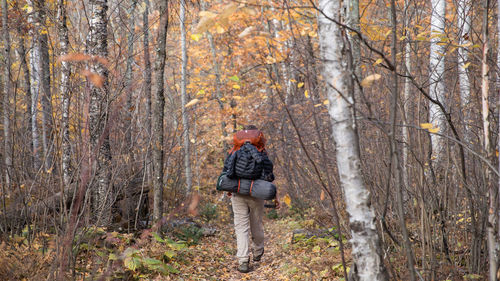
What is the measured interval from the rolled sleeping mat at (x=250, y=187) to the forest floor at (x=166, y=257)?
824mm

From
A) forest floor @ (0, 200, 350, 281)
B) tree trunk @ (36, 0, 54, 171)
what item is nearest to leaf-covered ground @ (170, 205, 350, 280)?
forest floor @ (0, 200, 350, 281)

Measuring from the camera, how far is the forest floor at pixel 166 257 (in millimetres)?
3969

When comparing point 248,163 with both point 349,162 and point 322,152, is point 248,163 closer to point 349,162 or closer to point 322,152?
point 322,152

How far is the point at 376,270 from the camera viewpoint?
2.22 m

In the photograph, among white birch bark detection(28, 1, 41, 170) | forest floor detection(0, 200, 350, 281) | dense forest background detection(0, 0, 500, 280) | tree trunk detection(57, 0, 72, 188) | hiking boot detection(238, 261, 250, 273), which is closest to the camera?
dense forest background detection(0, 0, 500, 280)

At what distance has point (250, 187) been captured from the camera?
18.1 ft

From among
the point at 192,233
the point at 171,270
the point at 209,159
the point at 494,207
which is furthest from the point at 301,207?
the point at 209,159

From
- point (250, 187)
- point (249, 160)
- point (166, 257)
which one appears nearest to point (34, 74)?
point (166, 257)

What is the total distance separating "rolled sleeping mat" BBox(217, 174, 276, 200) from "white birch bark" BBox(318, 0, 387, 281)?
10.2ft

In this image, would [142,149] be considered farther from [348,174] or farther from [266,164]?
[348,174]

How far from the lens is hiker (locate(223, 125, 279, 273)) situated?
550 centimetres

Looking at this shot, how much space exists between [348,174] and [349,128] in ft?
0.92

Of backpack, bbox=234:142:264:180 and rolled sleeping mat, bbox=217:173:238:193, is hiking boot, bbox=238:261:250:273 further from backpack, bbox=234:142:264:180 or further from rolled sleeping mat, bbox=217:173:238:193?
backpack, bbox=234:142:264:180

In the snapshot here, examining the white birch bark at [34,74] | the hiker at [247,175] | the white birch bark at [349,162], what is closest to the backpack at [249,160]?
the hiker at [247,175]
